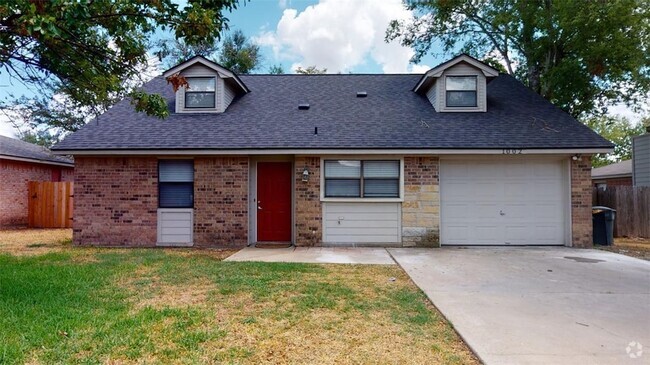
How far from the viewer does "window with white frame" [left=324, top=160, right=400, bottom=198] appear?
9.59 m

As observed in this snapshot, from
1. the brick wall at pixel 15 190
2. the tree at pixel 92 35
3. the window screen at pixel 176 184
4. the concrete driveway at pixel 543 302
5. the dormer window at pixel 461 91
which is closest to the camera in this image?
the concrete driveway at pixel 543 302

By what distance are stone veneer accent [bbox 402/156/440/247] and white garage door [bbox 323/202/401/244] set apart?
55cm

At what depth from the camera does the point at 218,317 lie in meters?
4.14

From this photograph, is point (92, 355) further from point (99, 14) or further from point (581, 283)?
point (581, 283)

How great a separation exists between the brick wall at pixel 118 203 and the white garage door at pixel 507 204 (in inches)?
311

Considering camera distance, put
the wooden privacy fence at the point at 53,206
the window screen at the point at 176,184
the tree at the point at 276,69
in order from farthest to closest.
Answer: the tree at the point at 276,69 < the wooden privacy fence at the point at 53,206 < the window screen at the point at 176,184

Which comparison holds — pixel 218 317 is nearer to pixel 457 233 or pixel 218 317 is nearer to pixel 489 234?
pixel 457 233

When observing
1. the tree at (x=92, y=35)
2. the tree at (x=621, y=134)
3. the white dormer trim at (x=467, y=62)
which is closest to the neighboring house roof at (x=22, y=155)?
the tree at (x=92, y=35)

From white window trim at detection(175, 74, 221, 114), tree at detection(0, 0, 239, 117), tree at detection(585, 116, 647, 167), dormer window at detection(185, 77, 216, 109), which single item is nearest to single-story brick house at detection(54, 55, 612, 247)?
white window trim at detection(175, 74, 221, 114)

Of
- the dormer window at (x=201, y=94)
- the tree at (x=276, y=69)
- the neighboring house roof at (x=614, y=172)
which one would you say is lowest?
the neighboring house roof at (x=614, y=172)

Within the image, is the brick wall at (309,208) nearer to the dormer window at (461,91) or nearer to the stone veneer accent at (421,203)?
the stone veneer accent at (421,203)

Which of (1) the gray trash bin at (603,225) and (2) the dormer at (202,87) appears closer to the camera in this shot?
(1) the gray trash bin at (603,225)

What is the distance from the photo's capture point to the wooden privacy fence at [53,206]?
14.2m

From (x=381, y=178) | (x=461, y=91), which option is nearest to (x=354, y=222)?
(x=381, y=178)
